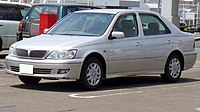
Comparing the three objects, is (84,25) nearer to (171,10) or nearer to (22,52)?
(22,52)

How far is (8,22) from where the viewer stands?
689 inches

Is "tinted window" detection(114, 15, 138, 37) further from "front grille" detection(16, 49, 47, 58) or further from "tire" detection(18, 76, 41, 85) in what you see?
"tire" detection(18, 76, 41, 85)

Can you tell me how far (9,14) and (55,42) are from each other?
7.92 m

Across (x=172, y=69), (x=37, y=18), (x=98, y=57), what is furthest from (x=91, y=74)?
(x=37, y=18)

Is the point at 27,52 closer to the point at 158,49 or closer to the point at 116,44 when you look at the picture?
the point at 116,44

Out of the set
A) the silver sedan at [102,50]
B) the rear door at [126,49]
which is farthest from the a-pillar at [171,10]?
the rear door at [126,49]

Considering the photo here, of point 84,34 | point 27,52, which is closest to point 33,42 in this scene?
point 27,52

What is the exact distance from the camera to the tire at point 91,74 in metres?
10.2

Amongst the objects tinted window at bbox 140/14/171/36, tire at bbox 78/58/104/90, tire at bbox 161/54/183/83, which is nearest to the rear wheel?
tire at bbox 78/58/104/90

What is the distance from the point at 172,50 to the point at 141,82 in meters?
1.00

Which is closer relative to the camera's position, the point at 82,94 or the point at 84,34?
the point at 82,94

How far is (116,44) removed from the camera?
10844 mm

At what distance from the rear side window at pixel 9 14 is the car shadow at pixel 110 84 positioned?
6233 millimetres

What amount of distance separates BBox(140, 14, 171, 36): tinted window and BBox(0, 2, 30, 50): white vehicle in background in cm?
671
